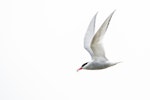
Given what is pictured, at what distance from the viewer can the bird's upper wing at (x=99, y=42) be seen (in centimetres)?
1073

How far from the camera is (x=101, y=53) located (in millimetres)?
11602

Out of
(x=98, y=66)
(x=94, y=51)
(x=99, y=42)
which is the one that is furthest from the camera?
(x=98, y=66)

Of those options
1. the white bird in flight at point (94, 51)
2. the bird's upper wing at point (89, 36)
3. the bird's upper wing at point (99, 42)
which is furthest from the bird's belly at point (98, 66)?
the bird's upper wing at point (89, 36)

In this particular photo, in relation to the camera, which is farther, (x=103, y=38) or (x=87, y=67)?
(x=87, y=67)

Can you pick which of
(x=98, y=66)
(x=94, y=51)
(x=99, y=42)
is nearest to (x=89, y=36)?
(x=94, y=51)

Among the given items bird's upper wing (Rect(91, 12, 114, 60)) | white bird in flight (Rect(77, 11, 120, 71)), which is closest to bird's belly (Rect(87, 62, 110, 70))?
white bird in flight (Rect(77, 11, 120, 71))

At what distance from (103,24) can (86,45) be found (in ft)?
3.47

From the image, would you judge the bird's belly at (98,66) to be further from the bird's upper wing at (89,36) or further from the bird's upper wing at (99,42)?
the bird's upper wing at (89,36)

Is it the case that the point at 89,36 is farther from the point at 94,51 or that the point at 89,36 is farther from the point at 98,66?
the point at 98,66

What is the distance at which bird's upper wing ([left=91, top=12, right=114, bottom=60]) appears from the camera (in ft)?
35.2

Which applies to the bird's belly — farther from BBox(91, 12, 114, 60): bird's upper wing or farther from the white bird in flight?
BBox(91, 12, 114, 60): bird's upper wing

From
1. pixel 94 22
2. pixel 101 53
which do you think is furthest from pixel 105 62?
pixel 94 22

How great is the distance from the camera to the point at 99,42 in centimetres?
1120

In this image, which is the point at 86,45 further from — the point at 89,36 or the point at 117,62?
the point at 117,62
